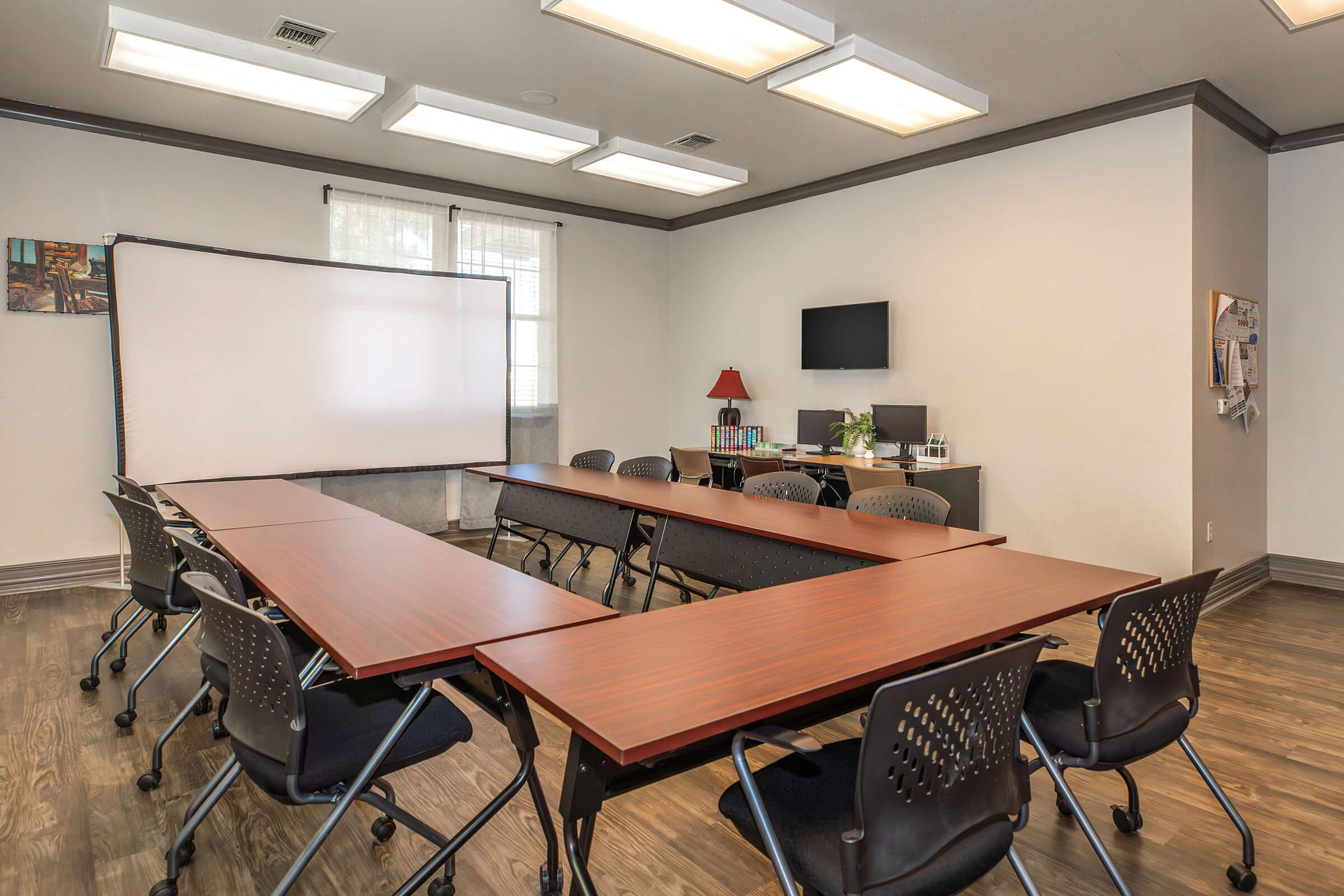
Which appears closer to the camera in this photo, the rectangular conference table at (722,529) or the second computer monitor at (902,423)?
the rectangular conference table at (722,529)

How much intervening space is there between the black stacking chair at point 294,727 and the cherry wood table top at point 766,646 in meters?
0.39

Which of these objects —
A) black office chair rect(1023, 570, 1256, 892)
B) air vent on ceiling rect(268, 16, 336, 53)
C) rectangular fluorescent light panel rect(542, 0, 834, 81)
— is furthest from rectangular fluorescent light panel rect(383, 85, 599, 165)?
black office chair rect(1023, 570, 1256, 892)

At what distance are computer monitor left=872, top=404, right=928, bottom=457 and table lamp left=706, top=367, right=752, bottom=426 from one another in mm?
1388

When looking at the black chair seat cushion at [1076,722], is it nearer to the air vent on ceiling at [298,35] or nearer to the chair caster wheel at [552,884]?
the chair caster wheel at [552,884]

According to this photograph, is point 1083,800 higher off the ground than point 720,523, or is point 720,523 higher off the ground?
point 720,523

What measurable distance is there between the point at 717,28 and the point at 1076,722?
2.86 metres

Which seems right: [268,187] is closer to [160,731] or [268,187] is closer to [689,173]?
[689,173]

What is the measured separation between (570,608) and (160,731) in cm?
195

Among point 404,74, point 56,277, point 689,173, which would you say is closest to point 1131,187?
point 689,173

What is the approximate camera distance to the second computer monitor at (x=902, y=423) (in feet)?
17.6

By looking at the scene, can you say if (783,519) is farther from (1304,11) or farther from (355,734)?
(1304,11)

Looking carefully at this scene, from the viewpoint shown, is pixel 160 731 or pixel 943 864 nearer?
pixel 943 864

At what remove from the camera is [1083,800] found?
241cm

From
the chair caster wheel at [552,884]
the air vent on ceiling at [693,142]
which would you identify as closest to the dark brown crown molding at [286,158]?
the air vent on ceiling at [693,142]
